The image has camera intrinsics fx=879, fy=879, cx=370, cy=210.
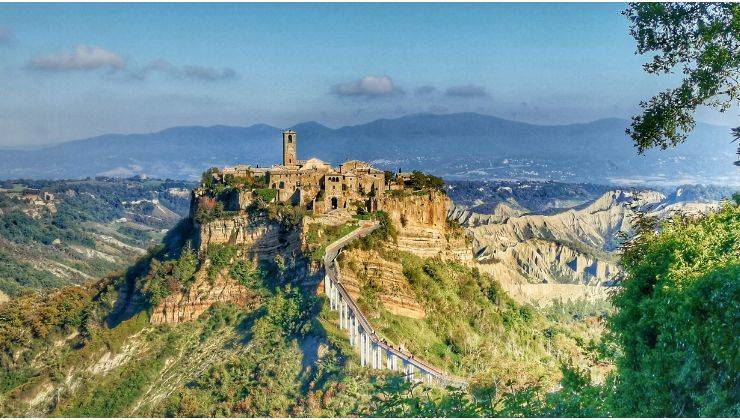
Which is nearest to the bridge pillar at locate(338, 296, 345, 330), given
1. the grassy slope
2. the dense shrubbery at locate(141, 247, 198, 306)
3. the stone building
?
the grassy slope

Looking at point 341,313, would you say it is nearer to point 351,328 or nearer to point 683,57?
point 351,328

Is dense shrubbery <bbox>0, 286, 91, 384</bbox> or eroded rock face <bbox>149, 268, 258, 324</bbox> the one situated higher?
eroded rock face <bbox>149, 268, 258, 324</bbox>

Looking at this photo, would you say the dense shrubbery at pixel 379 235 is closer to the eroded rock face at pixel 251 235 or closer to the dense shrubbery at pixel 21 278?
the eroded rock face at pixel 251 235

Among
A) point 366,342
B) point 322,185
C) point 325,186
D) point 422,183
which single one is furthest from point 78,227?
point 366,342

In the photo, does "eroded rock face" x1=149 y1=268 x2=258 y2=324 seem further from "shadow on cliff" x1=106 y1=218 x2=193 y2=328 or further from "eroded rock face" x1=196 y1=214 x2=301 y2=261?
"eroded rock face" x1=196 y1=214 x2=301 y2=261

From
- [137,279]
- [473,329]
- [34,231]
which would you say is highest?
[137,279]
